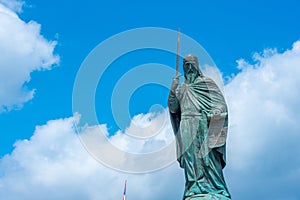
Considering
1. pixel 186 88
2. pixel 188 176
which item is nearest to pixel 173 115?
pixel 186 88

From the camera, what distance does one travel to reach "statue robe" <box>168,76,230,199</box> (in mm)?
20156

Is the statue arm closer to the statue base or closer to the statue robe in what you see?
the statue robe

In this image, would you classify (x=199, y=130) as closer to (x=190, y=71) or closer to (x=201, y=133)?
(x=201, y=133)

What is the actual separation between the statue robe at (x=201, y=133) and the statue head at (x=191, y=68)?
176 mm

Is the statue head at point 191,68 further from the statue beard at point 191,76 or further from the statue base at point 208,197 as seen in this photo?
the statue base at point 208,197

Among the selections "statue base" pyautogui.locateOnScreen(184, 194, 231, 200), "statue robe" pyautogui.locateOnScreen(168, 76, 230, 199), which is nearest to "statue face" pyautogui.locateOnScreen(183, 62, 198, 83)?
"statue robe" pyautogui.locateOnScreen(168, 76, 230, 199)

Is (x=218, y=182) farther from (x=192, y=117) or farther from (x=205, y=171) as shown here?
(x=192, y=117)

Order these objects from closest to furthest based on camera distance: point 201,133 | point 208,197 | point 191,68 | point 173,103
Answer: point 208,197 → point 201,133 → point 173,103 → point 191,68

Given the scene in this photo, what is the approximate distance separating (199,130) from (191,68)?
95.6 inches

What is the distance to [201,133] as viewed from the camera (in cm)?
2083

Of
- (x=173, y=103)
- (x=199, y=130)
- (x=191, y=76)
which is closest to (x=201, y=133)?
(x=199, y=130)

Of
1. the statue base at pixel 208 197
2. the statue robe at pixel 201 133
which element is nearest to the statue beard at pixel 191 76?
the statue robe at pixel 201 133

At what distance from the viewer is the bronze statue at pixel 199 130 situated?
65.9 feet

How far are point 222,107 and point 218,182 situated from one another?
2.62 metres
